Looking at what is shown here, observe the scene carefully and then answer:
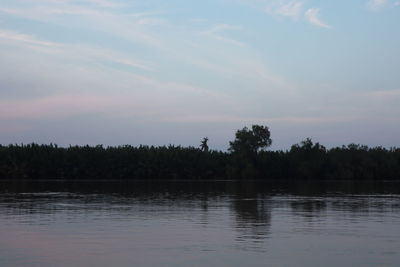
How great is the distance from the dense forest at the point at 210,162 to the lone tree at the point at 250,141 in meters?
0.09

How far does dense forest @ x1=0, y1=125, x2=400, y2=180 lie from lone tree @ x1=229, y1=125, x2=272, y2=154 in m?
0.09

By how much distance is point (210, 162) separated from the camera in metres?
142

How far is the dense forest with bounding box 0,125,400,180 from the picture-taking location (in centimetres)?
13575

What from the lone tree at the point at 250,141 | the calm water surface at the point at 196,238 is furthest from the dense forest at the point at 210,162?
the calm water surface at the point at 196,238

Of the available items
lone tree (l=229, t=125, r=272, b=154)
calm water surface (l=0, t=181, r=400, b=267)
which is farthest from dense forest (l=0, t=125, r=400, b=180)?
calm water surface (l=0, t=181, r=400, b=267)

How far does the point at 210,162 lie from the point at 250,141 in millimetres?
11313

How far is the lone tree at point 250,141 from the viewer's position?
145875mm

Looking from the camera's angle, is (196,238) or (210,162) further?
(210,162)

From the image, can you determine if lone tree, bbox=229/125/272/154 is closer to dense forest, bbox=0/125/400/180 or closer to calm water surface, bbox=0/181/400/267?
dense forest, bbox=0/125/400/180

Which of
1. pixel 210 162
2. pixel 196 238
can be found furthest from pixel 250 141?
pixel 196 238

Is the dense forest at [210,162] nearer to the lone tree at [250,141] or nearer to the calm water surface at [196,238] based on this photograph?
the lone tree at [250,141]

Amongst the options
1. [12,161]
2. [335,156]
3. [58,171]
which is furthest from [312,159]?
[12,161]

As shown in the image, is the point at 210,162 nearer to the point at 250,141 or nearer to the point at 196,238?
the point at 250,141

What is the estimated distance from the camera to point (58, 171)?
135 m
